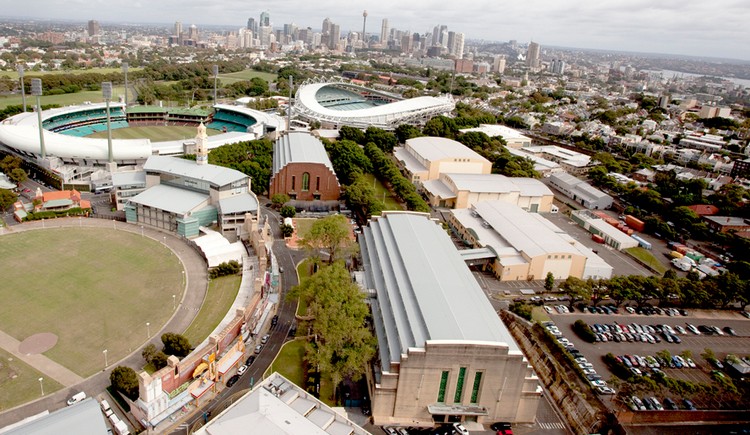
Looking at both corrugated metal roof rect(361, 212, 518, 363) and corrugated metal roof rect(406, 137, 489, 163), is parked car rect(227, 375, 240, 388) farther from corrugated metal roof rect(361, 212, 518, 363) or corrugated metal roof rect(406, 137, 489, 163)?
corrugated metal roof rect(406, 137, 489, 163)

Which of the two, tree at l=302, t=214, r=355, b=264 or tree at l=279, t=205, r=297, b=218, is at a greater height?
tree at l=302, t=214, r=355, b=264

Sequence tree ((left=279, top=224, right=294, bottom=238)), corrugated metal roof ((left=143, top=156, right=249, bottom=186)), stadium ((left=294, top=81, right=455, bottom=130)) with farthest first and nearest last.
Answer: stadium ((left=294, top=81, right=455, bottom=130))
corrugated metal roof ((left=143, top=156, right=249, bottom=186))
tree ((left=279, top=224, right=294, bottom=238))

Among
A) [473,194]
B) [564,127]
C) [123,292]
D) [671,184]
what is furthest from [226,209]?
[564,127]

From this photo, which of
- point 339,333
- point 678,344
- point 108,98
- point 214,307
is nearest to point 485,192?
point 678,344

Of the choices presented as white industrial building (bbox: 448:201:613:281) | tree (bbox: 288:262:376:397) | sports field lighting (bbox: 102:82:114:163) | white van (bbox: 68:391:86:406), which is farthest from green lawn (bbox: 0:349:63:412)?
sports field lighting (bbox: 102:82:114:163)

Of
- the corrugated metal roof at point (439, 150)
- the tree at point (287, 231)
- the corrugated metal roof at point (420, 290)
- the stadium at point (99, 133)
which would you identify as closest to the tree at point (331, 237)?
the corrugated metal roof at point (420, 290)
